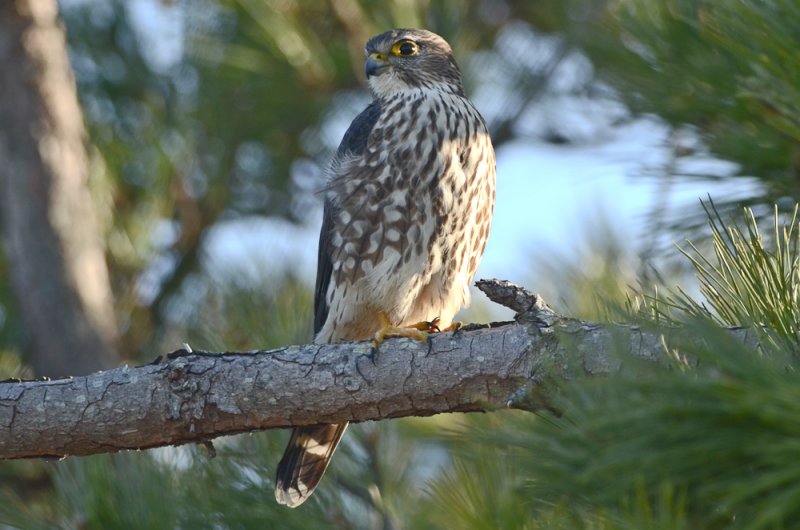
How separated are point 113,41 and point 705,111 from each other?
3945 millimetres

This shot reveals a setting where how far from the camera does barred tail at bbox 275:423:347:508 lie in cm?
320

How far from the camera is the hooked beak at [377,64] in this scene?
14.4 feet

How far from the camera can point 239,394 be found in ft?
8.72

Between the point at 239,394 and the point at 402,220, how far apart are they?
1292 mm

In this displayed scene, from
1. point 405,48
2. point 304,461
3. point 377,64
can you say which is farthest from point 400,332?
point 405,48

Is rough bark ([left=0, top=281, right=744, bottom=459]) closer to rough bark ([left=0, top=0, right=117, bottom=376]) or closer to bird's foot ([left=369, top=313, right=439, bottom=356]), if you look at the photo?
bird's foot ([left=369, top=313, right=439, bottom=356])

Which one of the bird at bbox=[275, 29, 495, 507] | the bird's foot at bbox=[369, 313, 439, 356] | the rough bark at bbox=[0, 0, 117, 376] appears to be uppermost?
the rough bark at bbox=[0, 0, 117, 376]

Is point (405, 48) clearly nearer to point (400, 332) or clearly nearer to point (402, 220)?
point (402, 220)

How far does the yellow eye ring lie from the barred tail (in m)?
1.72

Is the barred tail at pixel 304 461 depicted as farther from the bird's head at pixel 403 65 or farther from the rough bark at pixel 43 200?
the bird's head at pixel 403 65

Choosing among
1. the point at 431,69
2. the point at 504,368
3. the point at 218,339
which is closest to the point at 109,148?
the point at 431,69

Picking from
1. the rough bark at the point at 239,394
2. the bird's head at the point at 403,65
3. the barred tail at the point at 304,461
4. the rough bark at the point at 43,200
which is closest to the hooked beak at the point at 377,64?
the bird's head at the point at 403,65

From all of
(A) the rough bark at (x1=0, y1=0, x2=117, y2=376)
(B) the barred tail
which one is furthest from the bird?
(A) the rough bark at (x1=0, y1=0, x2=117, y2=376)

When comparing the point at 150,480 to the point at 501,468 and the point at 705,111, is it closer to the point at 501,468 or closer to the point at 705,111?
the point at 501,468
